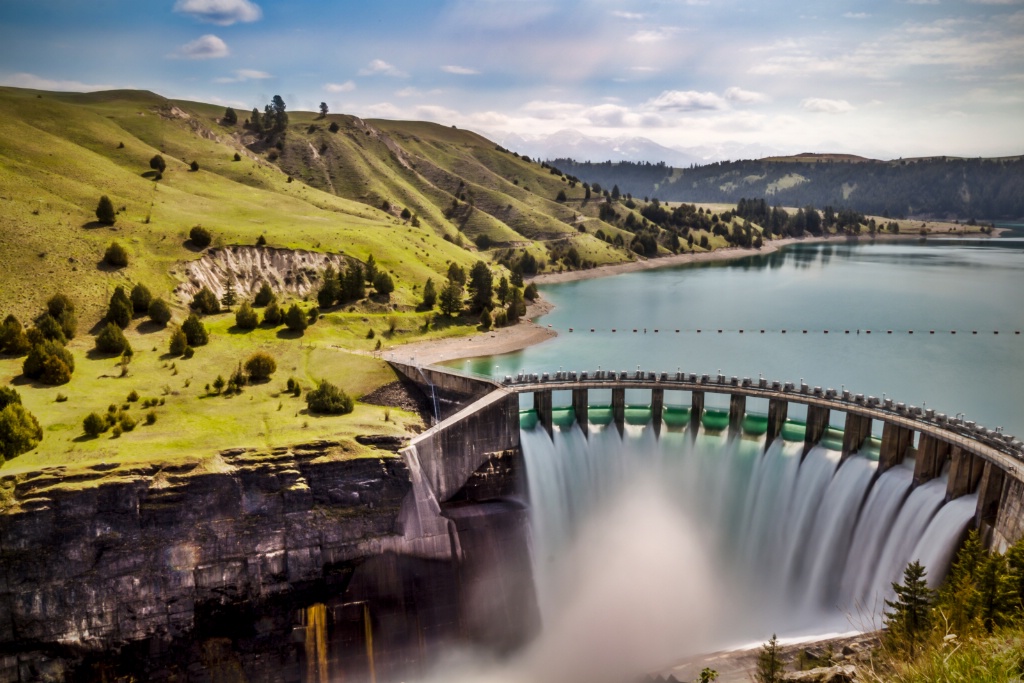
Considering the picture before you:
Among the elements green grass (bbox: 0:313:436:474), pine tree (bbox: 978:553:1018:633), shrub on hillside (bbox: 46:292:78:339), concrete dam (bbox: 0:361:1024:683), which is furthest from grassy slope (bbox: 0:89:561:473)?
pine tree (bbox: 978:553:1018:633)


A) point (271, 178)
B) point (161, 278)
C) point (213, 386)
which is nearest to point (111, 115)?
point (271, 178)

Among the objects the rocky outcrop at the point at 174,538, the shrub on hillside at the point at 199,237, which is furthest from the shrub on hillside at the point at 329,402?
the shrub on hillside at the point at 199,237

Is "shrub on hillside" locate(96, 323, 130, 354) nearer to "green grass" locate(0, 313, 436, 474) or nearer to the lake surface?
"green grass" locate(0, 313, 436, 474)

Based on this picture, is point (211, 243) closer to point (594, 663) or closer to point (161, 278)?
point (161, 278)

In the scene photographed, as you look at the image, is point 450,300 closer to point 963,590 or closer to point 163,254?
point 163,254

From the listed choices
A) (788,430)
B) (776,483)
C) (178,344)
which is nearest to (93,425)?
(178,344)
